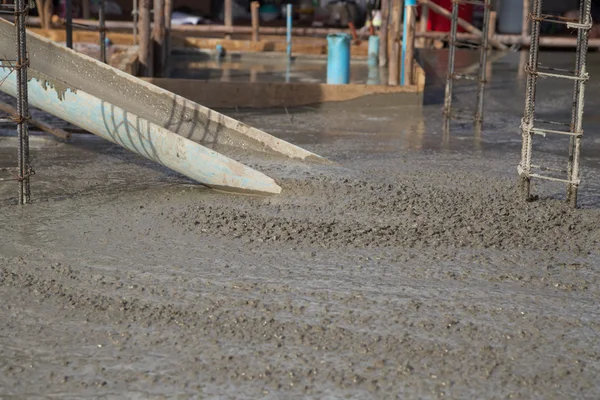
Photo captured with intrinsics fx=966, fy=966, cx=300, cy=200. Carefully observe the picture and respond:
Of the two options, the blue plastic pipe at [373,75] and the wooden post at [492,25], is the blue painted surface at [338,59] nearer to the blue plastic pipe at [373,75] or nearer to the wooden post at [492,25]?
the blue plastic pipe at [373,75]

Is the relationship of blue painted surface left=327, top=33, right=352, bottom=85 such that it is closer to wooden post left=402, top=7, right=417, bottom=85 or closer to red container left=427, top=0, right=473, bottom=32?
wooden post left=402, top=7, right=417, bottom=85

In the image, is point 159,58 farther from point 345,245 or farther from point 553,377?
point 553,377

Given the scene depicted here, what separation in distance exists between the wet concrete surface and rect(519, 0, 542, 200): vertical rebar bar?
0.20 m

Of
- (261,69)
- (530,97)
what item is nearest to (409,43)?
(261,69)

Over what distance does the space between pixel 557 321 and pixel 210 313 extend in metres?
1.96

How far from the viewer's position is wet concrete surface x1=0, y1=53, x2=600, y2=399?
4676 millimetres

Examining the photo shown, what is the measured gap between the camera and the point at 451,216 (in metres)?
7.54

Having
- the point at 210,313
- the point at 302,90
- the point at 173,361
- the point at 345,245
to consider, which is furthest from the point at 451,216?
the point at 302,90

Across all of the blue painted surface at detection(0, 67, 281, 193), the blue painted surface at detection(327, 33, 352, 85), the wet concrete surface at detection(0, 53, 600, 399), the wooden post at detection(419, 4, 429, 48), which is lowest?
the wet concrete surface at detection(0, 53, 600, 399)

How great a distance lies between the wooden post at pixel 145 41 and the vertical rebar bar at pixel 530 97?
7.37 meters

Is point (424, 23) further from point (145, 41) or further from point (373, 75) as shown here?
point (145, 41)

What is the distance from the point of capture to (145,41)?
558 inches

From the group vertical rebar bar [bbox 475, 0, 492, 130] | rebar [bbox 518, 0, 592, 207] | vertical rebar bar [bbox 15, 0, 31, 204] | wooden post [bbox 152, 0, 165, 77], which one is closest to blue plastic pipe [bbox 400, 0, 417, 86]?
vertical rebar bar [bbox 475, 0, 492, 130]

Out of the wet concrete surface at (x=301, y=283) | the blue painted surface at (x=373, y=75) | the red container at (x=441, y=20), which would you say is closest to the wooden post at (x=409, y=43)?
the blue painted surface at (x=373, y=75)
